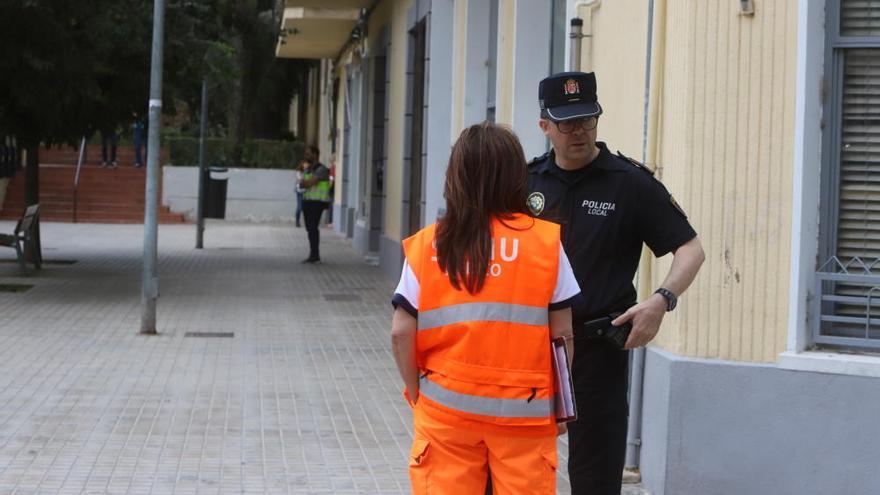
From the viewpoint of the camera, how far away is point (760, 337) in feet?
20.9

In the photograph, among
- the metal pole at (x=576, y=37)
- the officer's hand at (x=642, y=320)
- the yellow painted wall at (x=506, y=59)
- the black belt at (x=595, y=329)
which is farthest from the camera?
the yellow painted wall at (x=506, y=59)

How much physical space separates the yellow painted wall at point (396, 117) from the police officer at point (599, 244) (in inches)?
523

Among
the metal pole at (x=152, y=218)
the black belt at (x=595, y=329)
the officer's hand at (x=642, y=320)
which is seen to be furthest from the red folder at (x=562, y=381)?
the metal pole at (x=152, y=218)

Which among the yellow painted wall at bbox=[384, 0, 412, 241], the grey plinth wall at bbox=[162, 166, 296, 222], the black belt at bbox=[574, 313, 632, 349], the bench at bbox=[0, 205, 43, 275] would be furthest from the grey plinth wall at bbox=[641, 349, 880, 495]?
the grey plinth wall at bbox=[162, 166, 296, 222]

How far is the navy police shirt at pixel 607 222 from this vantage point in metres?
4.73

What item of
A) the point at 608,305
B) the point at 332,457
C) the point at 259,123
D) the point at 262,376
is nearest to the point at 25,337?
the point at 262,376

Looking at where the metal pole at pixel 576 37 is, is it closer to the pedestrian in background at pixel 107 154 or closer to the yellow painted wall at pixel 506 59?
the yellow painted wall at pixel 506 59

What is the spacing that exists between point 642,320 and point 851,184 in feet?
7.99

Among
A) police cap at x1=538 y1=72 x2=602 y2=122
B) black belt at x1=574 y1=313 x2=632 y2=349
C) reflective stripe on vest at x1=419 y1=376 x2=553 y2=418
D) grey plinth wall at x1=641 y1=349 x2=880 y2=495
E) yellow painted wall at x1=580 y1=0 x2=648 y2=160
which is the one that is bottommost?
grey plinth wall at x1=641 y1=349 x2=880 y2=495

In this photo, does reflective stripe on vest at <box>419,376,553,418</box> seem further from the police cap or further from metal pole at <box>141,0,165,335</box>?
metal pole at <box>141,0,165,335</box>

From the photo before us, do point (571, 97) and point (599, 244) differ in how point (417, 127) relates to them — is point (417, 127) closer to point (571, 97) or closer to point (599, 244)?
point (599, 244)

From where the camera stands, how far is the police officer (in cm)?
467

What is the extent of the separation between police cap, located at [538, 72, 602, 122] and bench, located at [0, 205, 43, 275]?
13.3 m

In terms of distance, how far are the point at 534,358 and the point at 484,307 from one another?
203 mm
